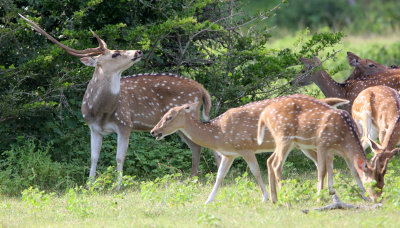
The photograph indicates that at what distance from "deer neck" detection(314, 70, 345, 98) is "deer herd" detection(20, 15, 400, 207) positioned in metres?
0.02

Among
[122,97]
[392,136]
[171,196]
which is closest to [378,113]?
[392,136]

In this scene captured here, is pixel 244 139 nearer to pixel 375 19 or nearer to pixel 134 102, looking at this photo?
pixel 134 102

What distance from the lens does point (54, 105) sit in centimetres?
1076

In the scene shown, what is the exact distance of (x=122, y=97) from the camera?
10414mm

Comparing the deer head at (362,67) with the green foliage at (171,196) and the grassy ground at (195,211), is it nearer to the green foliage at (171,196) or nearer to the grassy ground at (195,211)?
the grassy ground at (195,211)

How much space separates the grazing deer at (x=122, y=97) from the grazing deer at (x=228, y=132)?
3.48ft

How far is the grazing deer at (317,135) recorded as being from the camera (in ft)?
26.4

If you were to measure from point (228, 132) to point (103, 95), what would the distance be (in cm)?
225

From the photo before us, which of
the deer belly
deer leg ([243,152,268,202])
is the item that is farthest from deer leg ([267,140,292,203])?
the deer belly

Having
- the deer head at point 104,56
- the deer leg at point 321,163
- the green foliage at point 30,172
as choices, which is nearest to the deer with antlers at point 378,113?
the deer leg at point 321,163

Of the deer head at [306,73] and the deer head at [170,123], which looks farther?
the deer head at [306,73]

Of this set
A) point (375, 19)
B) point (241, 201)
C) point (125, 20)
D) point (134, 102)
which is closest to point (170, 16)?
point (125, 20)

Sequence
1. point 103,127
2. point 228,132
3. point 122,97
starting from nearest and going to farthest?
point 228,132 < point 103,127 < point 122,97

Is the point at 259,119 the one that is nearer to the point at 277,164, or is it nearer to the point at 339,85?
the point at 277,164
